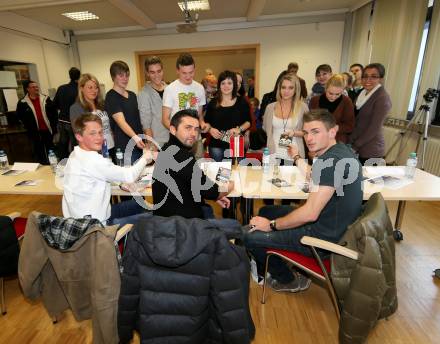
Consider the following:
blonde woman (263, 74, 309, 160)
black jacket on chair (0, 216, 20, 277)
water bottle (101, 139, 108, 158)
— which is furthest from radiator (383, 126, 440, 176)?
black jacket on chair (0, 216, 20, 277)

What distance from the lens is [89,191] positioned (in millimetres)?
1688

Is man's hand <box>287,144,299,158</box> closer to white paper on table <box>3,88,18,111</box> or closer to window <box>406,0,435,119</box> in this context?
window <box>406,0,435,119</box>

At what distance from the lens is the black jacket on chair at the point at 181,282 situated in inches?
41.8

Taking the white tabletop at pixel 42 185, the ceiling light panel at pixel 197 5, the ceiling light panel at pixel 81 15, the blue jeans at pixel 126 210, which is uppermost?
the ceiling light panel at pixel 197 5

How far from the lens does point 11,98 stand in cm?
527

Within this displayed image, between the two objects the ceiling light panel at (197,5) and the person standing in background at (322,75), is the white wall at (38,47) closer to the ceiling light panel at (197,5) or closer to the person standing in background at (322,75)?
the ceiling light panel at (197,5)

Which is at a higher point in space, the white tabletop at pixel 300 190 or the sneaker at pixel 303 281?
the white tabletop at pixel 300 190

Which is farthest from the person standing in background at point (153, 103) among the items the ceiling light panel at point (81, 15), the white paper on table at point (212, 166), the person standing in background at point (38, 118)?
the ceiling light panel at point (81, 15)

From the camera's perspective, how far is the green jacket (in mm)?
1207

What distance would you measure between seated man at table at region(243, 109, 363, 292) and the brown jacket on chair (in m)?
0.87

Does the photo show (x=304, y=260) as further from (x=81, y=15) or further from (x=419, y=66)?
(x=81, y=15)

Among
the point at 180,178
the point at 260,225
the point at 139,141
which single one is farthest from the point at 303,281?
the point at 139,141

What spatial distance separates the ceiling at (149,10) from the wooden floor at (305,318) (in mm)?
4725

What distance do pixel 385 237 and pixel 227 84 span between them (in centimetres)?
190
